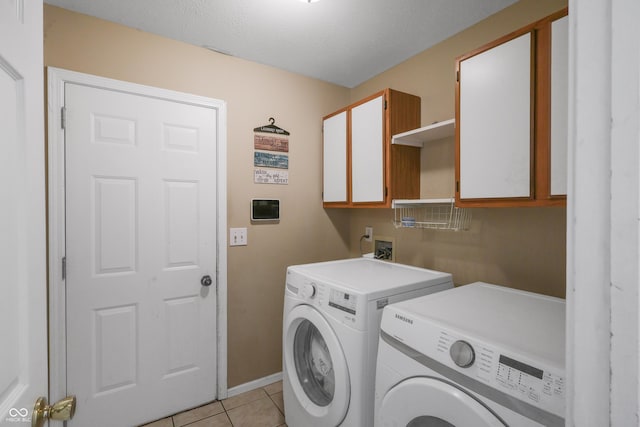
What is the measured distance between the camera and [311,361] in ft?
5.67

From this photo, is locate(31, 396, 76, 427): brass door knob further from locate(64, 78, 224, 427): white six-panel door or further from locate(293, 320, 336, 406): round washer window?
locate(64, 78, 224, 427): white six-panel door

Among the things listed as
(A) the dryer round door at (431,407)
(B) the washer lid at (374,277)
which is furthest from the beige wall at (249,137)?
(A) the dryer round door at (431,407)

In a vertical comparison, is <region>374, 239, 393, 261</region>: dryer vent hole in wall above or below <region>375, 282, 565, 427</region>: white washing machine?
above

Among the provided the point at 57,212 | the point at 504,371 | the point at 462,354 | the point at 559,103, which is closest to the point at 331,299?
the point at 462,354

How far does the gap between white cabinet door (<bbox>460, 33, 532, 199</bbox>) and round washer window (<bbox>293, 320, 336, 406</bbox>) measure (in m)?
1.09

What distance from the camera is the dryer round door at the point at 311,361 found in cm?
146

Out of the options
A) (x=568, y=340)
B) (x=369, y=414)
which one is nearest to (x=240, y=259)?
(x=369, y=414)

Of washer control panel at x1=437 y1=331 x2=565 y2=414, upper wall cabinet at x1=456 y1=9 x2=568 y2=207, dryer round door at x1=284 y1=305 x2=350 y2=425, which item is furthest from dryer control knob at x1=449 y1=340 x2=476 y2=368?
upper wall cabinet at x1=456 y1=9 x2=568 y2=207

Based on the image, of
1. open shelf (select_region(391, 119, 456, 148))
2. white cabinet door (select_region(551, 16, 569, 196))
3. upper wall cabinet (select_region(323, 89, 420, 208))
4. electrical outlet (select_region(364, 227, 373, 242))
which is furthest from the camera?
electrical outlet (select_region(364, 227, 373, 242))

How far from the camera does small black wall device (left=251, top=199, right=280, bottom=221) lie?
2246 millimetres

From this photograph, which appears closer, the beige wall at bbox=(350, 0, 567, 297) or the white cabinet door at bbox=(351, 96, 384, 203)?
the beige wall at bbox=(350, 0, 567, 297)

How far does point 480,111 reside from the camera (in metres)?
1.43

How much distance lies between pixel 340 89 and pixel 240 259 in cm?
168

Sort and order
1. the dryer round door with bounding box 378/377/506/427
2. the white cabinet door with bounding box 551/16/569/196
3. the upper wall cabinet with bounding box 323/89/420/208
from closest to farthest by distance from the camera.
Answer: the dryer round door with bounding box 378/377/506/427 < the white cabinet door with bounding box 551/16/569/196 < the upper wall cabinet with bounding box 323/89/420/208
